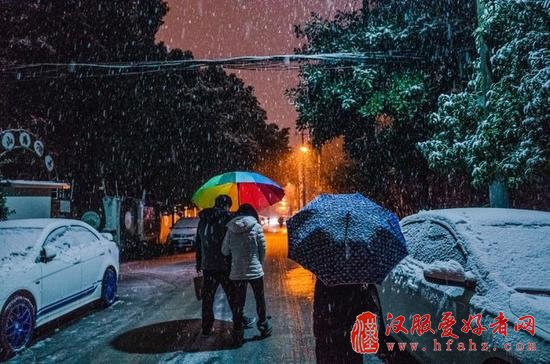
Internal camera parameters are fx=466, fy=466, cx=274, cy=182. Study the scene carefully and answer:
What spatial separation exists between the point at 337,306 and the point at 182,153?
20286mm

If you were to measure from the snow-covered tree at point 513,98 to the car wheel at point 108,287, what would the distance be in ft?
22.8

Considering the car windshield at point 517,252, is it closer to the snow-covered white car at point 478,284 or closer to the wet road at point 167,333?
the snow-covered white car at point 478,284

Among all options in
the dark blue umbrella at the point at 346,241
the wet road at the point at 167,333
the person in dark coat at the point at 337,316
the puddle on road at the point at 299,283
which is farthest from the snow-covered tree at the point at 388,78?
A: the person in dark coat at the point at 337,316

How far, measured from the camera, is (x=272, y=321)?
24.1ft

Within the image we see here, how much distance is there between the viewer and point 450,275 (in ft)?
12.5

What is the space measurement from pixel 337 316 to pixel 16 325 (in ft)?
14.8

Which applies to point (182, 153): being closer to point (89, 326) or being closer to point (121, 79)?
point (121, 79)

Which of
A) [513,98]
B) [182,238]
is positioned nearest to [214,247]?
[513,98]

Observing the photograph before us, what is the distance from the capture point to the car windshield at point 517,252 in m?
3.73

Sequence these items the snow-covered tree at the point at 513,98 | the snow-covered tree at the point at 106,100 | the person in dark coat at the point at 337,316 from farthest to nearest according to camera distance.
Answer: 1. the snow-covered tree at the point at 106,100
2. the snow-covered tree at the point at 513,98
3. the person in dark coat at the point at 337,316

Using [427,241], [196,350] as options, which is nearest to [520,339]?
[427,241]

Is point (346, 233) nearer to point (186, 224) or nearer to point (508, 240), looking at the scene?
point (508, 240)

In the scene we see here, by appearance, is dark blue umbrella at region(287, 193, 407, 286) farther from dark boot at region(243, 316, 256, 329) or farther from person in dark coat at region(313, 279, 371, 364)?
dark boot at region(243, 316, 256, 329)

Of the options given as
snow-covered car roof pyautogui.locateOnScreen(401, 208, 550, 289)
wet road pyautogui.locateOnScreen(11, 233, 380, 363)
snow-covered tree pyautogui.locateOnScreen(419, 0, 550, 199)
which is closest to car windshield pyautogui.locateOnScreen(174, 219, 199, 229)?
wet road pyautogui.locateOnScreen(11, 233, 380, 363)
